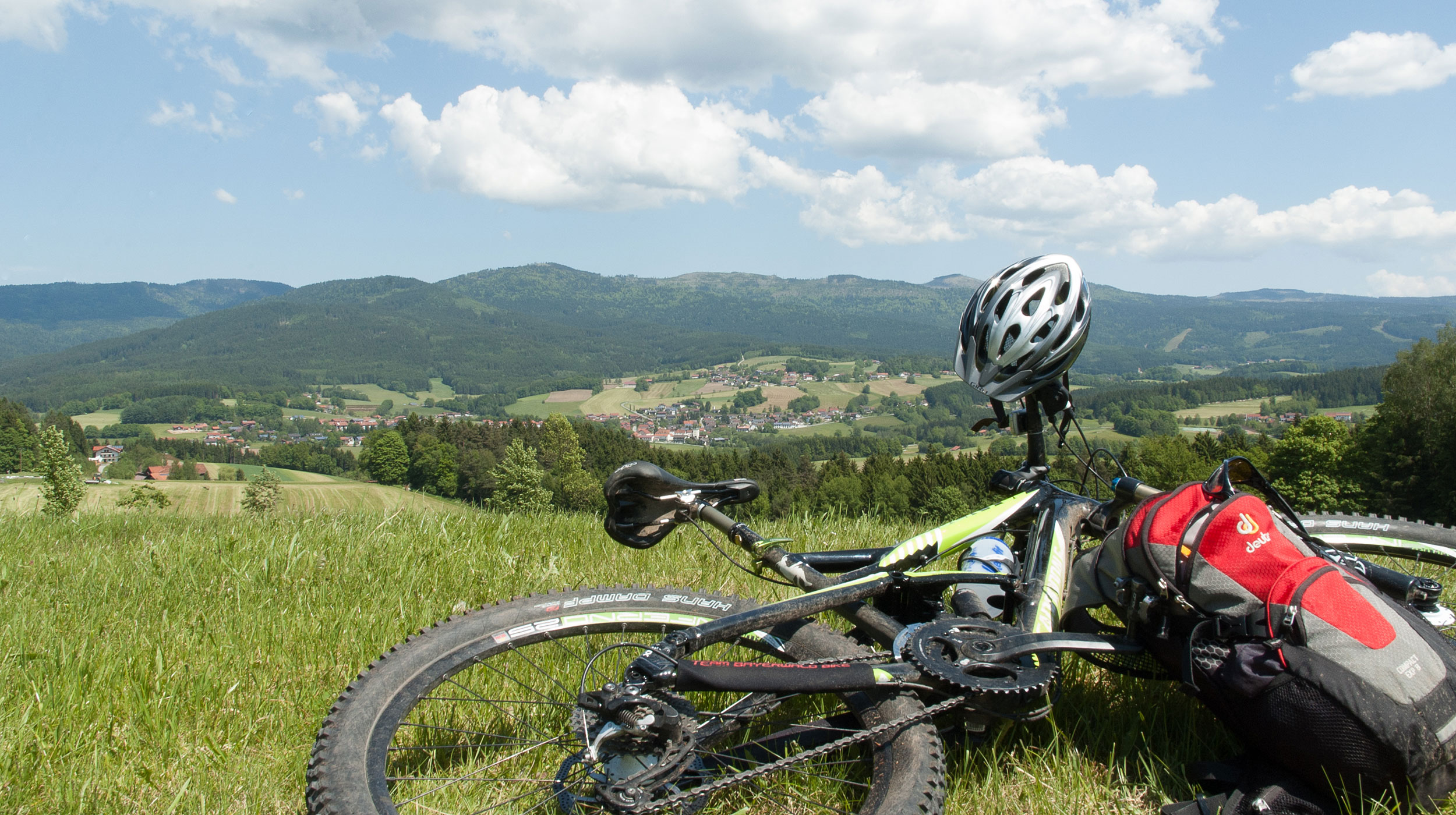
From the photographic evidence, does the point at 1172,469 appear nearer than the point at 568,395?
Yes

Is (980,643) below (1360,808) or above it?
above

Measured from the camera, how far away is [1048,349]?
302 cm

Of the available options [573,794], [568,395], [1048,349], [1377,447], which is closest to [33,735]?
[573,794]

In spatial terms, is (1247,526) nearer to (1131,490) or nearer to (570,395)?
(1131,490)

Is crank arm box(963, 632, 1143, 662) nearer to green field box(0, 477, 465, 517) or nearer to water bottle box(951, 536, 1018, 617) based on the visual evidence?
water bottle box(951, 536, 1018, 617)

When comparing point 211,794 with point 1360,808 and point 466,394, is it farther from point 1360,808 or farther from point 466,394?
point 466,394

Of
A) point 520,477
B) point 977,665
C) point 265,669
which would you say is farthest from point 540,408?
point 977,665

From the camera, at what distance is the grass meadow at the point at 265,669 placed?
236cm

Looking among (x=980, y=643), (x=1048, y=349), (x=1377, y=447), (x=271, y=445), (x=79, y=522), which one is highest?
(x=1048, y=349)

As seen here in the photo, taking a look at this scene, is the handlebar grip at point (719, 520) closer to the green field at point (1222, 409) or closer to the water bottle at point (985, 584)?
the water bottle at point (985, 584)

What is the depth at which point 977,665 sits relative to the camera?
234 cm

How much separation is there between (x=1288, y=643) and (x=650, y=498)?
6.84 ft

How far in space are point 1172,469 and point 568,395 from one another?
154 meters

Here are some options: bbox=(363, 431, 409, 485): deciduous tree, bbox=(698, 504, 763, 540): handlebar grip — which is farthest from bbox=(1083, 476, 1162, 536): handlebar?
bbox=(363, 431, 409, 485): deciduous tree
